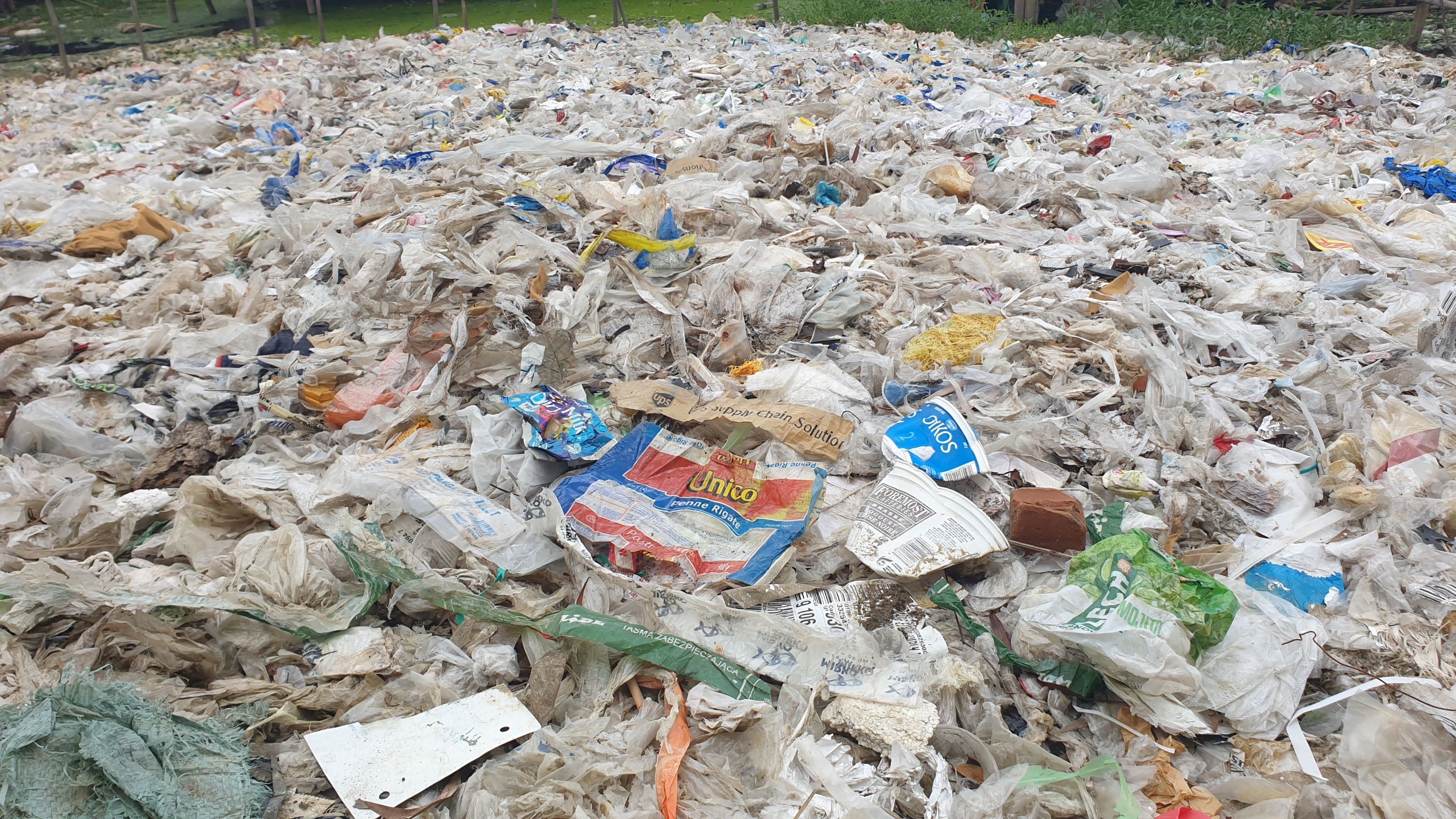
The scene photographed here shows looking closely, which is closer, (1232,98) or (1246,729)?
(1246,729)

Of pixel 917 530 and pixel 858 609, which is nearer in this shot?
pixel 858 609

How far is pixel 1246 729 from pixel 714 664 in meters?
0.95

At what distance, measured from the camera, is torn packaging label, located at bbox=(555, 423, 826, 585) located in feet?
6.04

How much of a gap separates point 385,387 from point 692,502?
3.81 feet

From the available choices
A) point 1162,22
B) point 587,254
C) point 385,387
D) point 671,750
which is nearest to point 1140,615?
point 671,750

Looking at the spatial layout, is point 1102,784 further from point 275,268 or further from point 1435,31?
point 1435,31

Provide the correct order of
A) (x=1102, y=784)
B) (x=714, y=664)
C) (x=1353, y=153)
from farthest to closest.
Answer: (x=1353, y=153), (x=714, y=664), (x=1102, y=784)

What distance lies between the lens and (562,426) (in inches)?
85.3

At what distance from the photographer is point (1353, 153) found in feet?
14.8

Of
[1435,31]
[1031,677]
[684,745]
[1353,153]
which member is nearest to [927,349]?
[1031,677]

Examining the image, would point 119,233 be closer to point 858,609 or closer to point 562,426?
point 562,426

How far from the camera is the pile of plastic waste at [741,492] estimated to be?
4.48 feet

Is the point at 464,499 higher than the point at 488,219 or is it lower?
lower

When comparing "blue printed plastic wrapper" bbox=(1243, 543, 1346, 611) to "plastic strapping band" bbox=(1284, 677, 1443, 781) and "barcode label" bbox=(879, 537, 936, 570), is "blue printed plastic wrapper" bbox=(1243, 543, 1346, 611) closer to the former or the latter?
"plastic strapping band" bbox=(1284, 677, 1443, 781)
